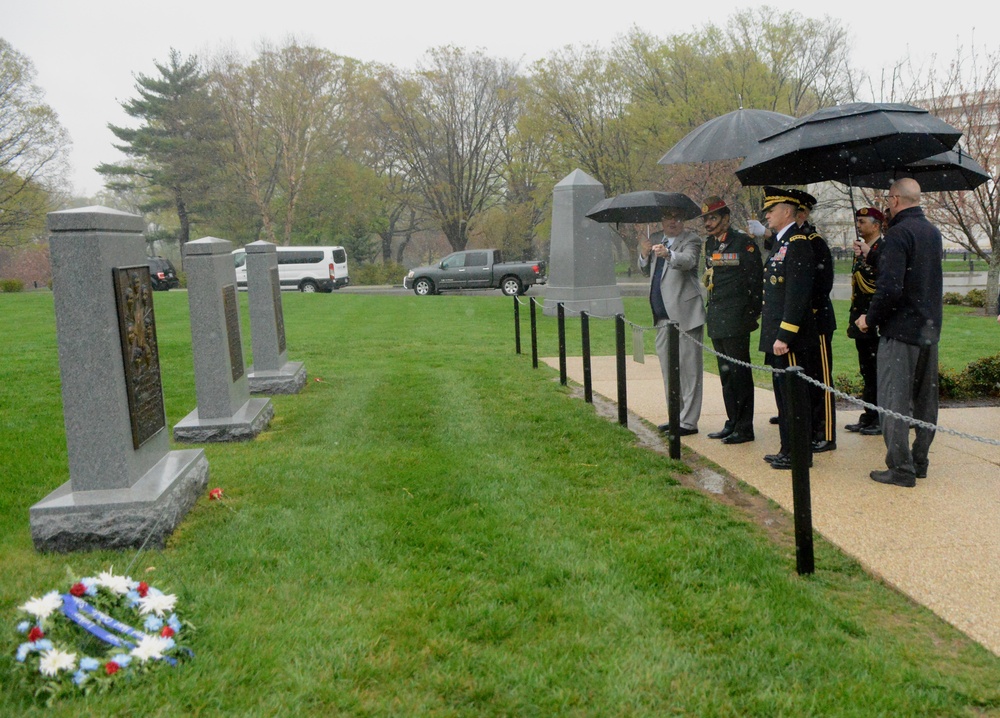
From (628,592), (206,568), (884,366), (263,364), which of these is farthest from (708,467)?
(263,364)

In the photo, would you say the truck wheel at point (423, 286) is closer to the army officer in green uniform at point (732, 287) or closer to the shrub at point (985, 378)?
the shrub at point (985, 378)

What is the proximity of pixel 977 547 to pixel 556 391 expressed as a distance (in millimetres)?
5325

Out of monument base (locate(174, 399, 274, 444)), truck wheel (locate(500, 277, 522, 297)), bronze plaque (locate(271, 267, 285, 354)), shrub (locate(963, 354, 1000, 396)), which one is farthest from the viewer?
truck wheel (locate(500, 277, 522, 297))

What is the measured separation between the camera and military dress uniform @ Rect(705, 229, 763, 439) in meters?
6.48

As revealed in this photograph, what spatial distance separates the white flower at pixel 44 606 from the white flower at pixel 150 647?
13.3 inches

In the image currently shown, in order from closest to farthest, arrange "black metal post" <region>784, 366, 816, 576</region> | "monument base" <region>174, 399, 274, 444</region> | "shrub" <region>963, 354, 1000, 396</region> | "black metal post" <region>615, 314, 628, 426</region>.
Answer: "black metal post" <region>784, 366, 816, 576</region>, "monument base" <region>174, 399, 274, 444</region>, "black metal post" <region>615, 314, 628, 426</region>, "shrub" <region>963, 354, 1000, 396</region>

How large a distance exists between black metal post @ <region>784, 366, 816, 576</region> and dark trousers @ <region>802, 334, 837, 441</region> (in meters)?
2.09

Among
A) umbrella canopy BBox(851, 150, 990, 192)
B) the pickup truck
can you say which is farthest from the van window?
umbrella canopy BBox(851, 150, 990, 192)

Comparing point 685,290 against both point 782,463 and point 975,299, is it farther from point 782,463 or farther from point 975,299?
point 975,299

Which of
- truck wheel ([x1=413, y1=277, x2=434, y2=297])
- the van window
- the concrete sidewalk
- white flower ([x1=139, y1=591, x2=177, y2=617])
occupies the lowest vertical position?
the concrete sidewalk

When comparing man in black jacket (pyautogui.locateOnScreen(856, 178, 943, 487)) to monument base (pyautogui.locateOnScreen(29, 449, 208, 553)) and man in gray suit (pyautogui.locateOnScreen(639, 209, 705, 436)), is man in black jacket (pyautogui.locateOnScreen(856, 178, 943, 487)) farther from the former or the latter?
monument base (pyautogui.locateOnScreen(29, 449, 208, 553))

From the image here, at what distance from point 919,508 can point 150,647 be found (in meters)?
4.14

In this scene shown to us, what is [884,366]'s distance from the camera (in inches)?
214

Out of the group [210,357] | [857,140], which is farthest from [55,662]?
[857,140]
